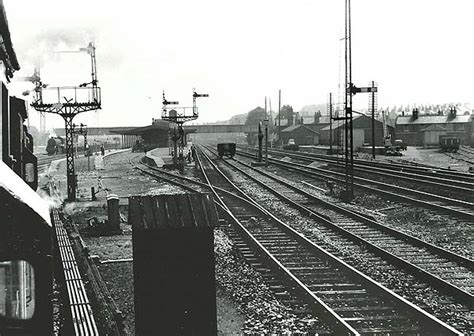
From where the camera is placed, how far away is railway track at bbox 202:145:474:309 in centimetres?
821

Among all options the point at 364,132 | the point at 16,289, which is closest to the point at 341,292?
the point at 16,289

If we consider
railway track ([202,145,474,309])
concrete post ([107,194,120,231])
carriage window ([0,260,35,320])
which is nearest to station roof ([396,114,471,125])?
railway track ([202,145,474,309])

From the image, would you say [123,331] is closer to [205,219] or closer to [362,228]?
[205,219]

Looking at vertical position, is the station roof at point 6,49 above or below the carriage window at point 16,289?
above

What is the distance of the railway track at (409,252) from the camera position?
821 cm

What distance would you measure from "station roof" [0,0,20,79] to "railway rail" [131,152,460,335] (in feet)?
17.9

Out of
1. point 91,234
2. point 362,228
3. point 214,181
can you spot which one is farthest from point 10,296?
point 214,181

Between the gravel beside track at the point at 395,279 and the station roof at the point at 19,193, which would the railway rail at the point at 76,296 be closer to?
the station roof at the point at 19,193

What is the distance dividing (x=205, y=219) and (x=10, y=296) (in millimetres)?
2746

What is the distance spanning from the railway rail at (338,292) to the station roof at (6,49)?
17.9 ft

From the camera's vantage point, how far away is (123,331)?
632 cm

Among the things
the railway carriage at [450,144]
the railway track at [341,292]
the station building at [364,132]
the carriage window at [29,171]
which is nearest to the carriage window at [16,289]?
the railway track at [341,292]

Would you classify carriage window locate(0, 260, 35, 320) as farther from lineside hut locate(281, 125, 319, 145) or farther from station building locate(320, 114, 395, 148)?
lineside hut locate(281, 125, 319, 145)

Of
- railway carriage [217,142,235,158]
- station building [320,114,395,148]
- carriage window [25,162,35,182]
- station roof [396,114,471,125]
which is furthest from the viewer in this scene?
station roof [396,114,471,125]
